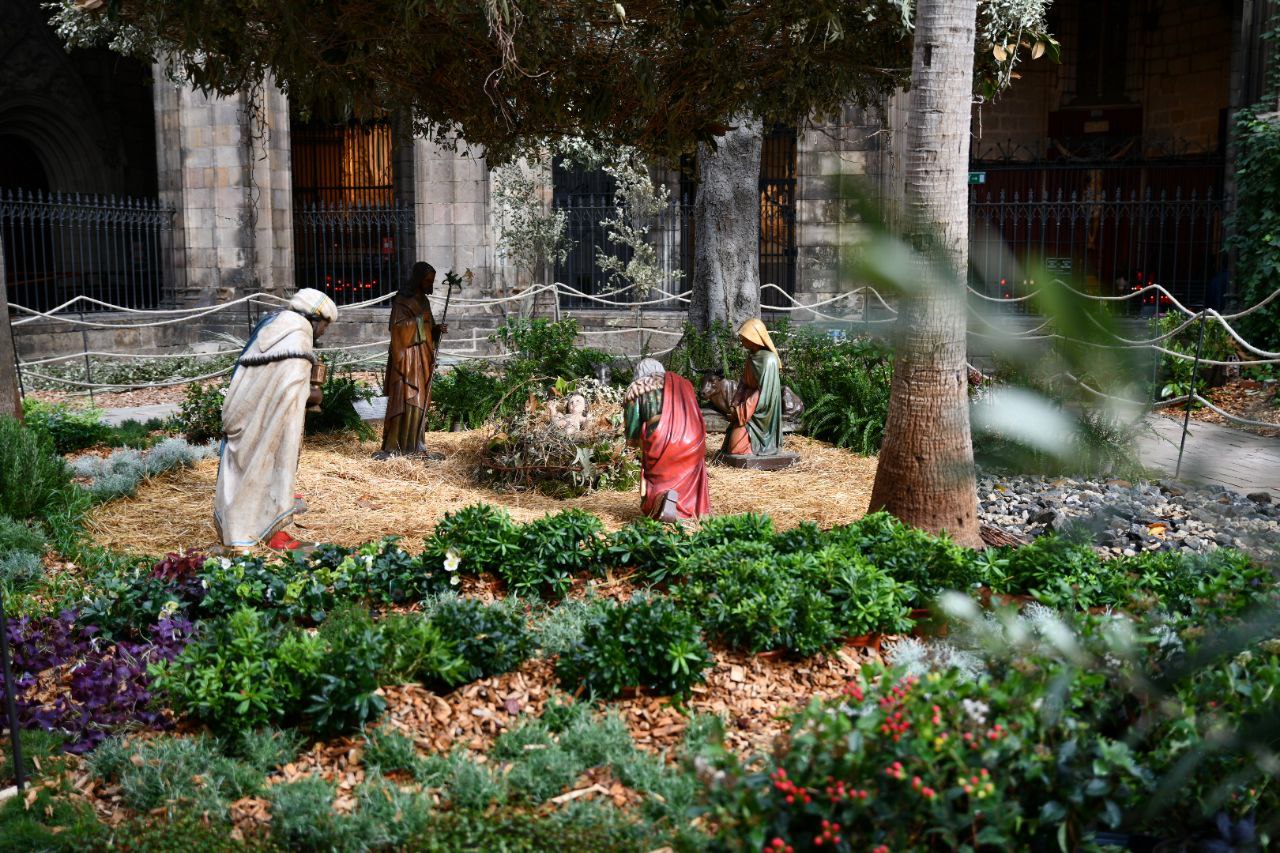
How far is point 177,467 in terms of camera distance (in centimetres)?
934

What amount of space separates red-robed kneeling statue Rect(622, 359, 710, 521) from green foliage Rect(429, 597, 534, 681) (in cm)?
242

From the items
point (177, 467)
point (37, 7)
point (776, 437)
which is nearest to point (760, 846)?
point (776, 437)

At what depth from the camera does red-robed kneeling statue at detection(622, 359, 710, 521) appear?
7.46 metres

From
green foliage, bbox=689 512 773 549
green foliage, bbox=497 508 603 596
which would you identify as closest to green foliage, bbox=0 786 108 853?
green foliage, bbox=497 508 603 596

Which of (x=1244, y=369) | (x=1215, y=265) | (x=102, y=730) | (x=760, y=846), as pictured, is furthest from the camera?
(x=1215, y=265)

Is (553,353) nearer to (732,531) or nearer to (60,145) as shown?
(732,531)

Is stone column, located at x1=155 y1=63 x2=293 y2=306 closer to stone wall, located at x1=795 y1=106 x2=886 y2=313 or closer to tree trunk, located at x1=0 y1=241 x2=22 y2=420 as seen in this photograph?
stone wall, located at x1=795 y1=106 x2=886 y2=313

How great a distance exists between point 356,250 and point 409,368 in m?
14.0

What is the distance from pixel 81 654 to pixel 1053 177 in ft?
62.9

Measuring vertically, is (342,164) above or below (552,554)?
above

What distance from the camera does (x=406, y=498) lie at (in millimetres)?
8531

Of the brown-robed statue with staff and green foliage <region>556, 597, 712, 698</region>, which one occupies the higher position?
the brown-robed statue with staff

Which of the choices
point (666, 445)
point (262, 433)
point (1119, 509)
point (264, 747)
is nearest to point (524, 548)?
point (666, 445)

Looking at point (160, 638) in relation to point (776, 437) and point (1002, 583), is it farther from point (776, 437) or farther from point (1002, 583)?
point (776, 437)
